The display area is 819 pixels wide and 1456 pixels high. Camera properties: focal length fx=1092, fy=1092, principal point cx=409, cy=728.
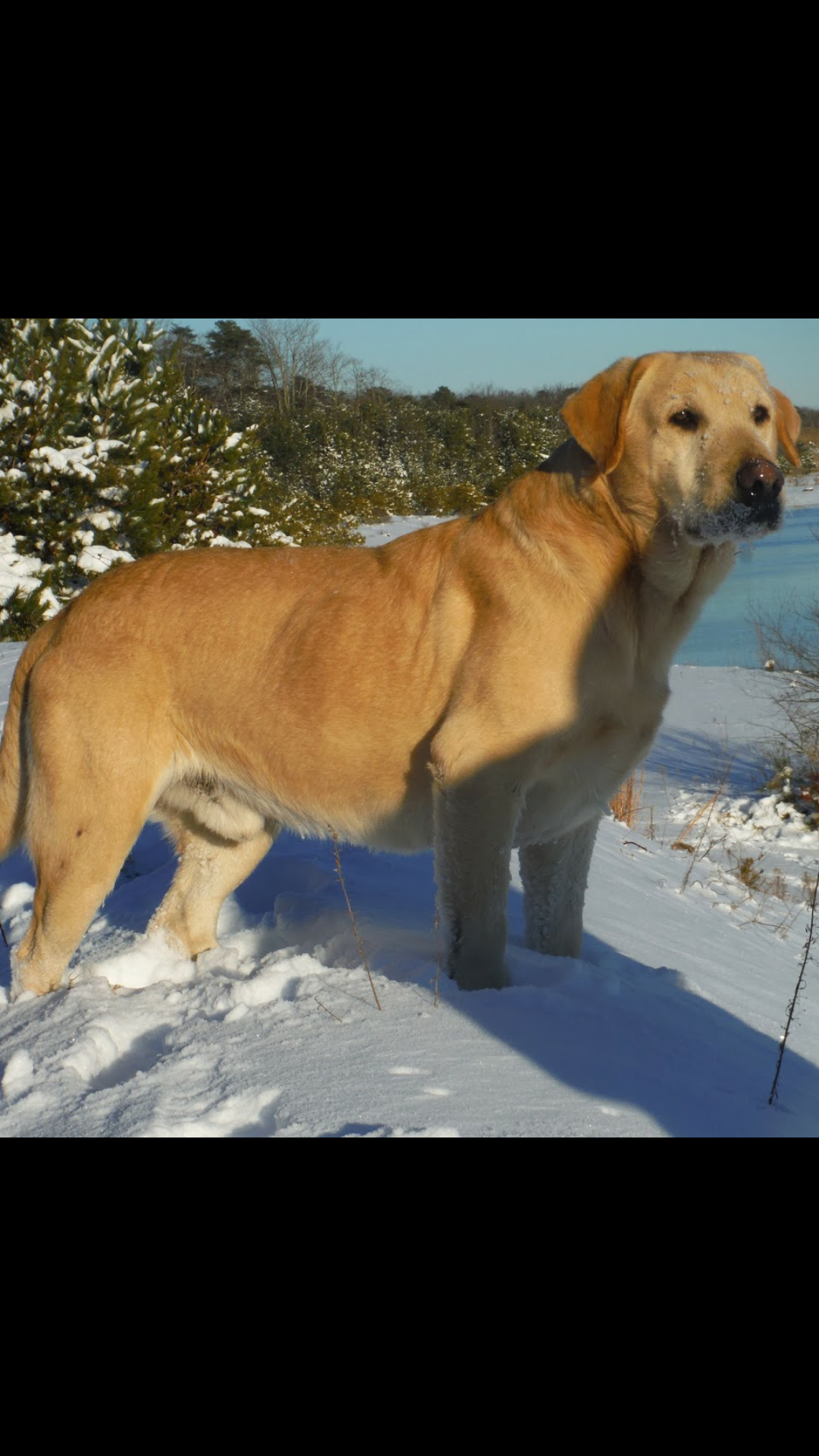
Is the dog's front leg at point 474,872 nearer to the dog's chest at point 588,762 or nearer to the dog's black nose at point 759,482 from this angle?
the dog's chest at point 588,762

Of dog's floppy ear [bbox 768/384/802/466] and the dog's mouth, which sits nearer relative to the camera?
the dog's mouth

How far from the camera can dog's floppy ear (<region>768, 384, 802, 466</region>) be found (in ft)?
13.0

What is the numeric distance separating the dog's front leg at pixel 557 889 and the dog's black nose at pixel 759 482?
1339mm

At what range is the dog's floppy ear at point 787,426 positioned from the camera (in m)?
3.97

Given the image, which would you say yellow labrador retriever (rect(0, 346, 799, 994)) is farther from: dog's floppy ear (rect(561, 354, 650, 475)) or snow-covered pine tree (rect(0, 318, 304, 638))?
snow-covered pine tree (rect(0, 318, 304, 638))

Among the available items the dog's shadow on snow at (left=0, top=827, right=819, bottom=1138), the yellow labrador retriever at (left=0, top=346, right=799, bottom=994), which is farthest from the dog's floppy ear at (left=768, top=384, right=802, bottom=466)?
the dog's shadow on snow at (left=0, top=827, right=819, bottom=1138)

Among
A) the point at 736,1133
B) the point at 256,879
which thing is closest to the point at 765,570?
the point at 256,879

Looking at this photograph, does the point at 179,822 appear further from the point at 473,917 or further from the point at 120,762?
the point at 473,917

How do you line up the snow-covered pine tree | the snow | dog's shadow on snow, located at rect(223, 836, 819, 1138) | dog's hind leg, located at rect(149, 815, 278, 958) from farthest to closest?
1. the snow
2. the snow-covered pine tree
3. dog's hind leg, located at rect(149, 815, 278, 958)
4. dog's shadow on snow, located at rect(223, 836, 819, 1138)

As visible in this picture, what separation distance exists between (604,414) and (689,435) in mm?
285

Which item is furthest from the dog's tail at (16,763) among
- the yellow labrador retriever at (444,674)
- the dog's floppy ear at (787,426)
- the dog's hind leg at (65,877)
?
the dog's floppy ear at (787,426)

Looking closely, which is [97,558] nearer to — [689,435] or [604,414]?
[604,414]

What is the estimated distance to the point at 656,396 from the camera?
3568 mm

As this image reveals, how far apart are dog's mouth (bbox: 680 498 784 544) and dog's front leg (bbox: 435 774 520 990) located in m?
1.02
